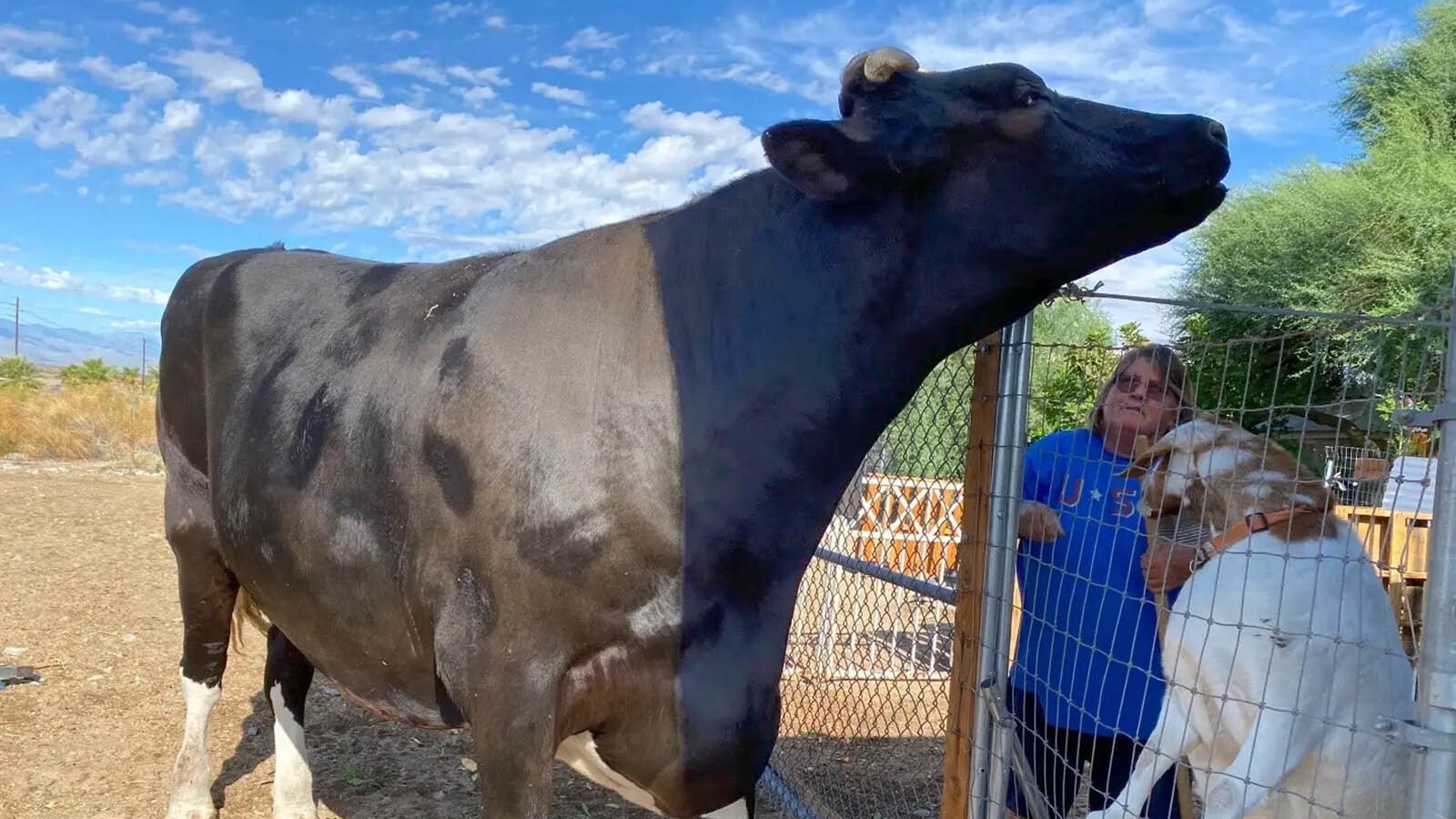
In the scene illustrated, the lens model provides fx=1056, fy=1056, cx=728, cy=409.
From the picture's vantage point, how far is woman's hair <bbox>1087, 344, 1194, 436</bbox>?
3.28 metres

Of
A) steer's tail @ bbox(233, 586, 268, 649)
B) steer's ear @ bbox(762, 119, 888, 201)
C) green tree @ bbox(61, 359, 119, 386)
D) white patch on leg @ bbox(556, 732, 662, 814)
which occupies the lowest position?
green tree @ bbox(61, 359, 119, 386)

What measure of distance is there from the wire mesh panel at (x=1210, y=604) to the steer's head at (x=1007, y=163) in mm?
384

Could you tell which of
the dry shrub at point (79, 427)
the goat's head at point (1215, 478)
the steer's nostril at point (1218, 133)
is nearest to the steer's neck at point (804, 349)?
the steer's nostril at point (1218, 133)

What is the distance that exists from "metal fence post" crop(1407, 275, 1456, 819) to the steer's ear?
1.06 metres

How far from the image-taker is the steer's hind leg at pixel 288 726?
396cm

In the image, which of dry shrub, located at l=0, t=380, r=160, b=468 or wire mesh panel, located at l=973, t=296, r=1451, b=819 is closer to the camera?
wire mesh panel, located at l=973, t=296, r=1451, b=819

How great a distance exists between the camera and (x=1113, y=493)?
3.29m

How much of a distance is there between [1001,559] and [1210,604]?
0.54m

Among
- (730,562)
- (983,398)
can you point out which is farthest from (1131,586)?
(730,562)

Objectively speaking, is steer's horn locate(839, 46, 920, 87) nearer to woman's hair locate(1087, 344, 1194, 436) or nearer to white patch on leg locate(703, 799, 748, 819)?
woman's hair locate(1087, 344, 1194, 436)

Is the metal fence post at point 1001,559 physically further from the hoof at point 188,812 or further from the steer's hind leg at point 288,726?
the hoof at point 188,812

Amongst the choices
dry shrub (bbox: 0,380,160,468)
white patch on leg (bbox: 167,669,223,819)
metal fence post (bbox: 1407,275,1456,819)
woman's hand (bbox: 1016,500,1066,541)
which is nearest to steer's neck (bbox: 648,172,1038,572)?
metal fence post (bbox: 1407,275,1456,819)

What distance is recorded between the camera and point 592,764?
244 centimetres

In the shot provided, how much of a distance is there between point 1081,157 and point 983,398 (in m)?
0.98
